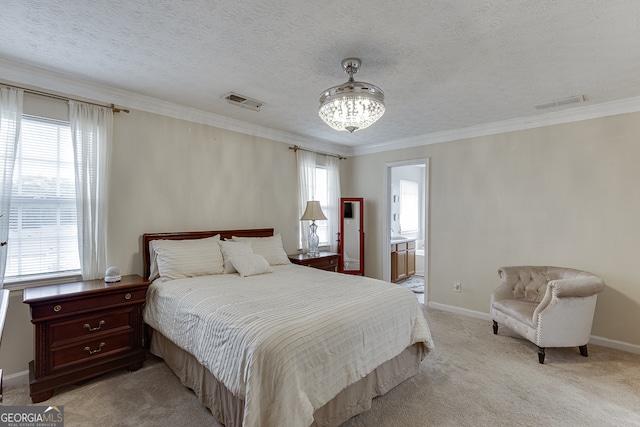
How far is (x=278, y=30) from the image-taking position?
6.41ft

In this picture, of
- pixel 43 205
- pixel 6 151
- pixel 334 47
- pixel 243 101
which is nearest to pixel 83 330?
pixel 43 205

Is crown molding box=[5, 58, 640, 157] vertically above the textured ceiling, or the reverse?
the textured ceiling

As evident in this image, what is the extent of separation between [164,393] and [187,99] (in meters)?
2.77

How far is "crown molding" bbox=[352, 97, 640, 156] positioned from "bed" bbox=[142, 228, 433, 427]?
2.73 meters

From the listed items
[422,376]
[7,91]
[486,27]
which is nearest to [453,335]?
[422,376]

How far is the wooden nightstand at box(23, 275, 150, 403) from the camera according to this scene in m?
2.23

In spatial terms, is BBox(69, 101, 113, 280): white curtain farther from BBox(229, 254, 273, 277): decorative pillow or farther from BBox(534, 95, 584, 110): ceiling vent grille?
BBox(534, 95, 584, 110): ceiling vent grille

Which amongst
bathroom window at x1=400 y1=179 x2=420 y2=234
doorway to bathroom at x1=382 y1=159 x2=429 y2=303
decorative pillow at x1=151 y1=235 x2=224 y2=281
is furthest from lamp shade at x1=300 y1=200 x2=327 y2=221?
bathroom window at x1=400 y1=179 x2=420 y2=234

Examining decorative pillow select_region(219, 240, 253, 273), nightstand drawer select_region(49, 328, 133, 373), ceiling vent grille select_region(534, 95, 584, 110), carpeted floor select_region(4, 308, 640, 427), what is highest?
ceiling vent grille select_region(534, 95, 584, 110)

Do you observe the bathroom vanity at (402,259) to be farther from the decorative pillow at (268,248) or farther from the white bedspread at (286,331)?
the white bedspread at (286,331)

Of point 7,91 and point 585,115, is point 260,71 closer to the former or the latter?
point 7,91

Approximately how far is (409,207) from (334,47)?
5.58 meters

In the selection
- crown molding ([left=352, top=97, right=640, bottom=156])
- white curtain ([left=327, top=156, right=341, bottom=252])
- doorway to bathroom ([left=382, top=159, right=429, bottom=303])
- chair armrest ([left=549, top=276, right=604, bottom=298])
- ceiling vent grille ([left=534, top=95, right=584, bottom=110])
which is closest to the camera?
chair armrest ([left=549, top=276, right=604, bottom=298])

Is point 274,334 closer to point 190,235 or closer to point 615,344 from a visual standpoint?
point 190,235
